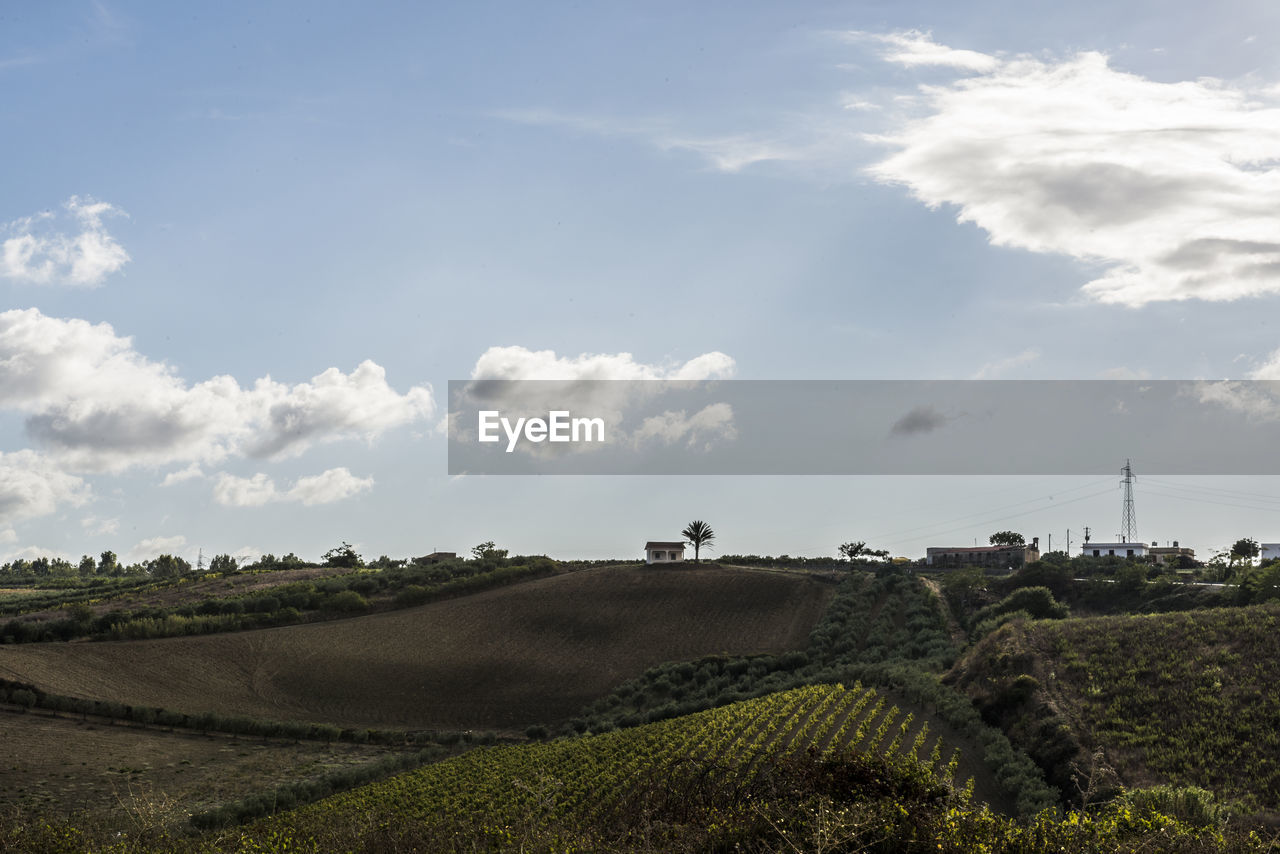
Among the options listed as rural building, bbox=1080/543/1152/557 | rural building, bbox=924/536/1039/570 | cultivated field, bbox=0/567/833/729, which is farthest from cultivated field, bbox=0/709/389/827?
rural building, bbox=1080/543/1152/557

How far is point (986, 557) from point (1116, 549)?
25.6 meters

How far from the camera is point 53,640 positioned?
2601 inches

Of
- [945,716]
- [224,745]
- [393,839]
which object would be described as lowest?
[224,745]

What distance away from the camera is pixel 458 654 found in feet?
218

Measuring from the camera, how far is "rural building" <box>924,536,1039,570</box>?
10396 cm

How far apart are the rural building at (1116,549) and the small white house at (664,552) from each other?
2174 inches

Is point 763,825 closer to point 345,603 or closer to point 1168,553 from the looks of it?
point 345,603

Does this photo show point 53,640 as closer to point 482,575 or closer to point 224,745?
point 224,745

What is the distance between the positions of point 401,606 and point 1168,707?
5864 cm

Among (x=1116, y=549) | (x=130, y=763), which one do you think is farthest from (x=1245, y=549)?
(x=130, y=763)

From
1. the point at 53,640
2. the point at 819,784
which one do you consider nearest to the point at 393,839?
the point at 819,784

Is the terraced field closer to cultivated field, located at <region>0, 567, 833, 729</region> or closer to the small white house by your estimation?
cultivated field, located at <region>0, 567, 833, 729</region>

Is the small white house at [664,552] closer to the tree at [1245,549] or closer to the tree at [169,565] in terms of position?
the tree at [1245,549]

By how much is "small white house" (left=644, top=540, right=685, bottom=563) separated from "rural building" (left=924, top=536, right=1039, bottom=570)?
2769 cm
